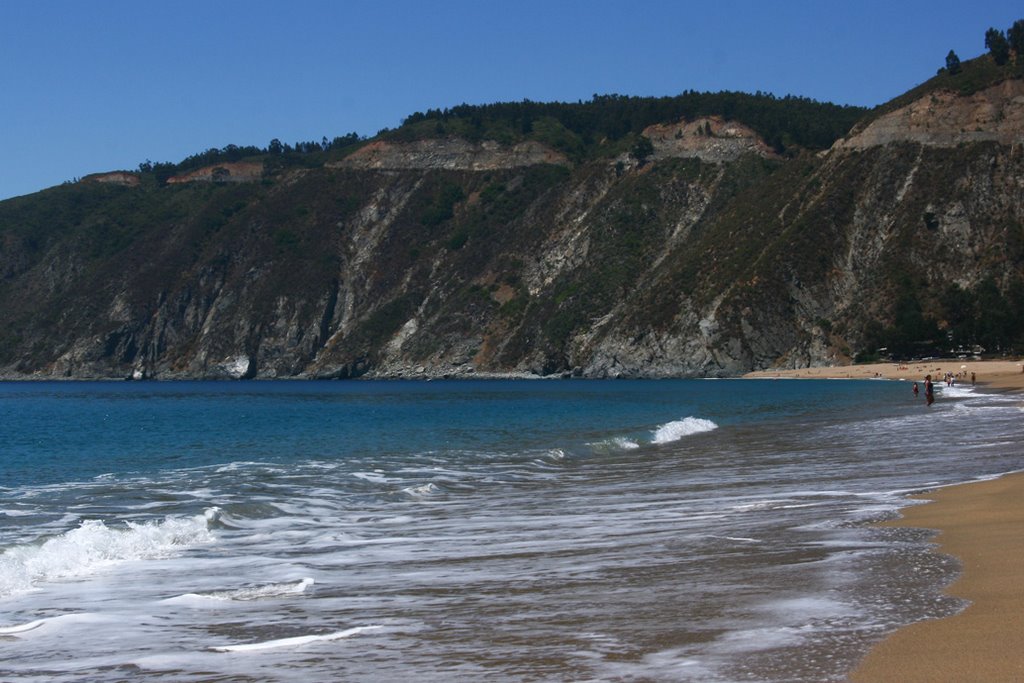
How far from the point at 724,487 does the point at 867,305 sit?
96506 mm

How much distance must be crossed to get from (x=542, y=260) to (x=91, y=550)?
5348 inches

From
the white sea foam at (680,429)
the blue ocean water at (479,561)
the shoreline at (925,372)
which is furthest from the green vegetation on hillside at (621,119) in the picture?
the blue ocean water at (479,561)

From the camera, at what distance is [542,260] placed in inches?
5861

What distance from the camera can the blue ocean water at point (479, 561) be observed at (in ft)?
28.2

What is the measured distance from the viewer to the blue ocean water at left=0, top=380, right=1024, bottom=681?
8.61m

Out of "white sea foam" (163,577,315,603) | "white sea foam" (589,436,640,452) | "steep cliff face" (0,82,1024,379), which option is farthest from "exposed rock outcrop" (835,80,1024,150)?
"white sea foam" (163,577,315,603)

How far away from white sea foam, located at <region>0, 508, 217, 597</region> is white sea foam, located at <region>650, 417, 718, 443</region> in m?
20.8

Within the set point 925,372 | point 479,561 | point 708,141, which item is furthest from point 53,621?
point 708,141

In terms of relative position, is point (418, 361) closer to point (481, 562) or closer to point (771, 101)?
point (771, 101)

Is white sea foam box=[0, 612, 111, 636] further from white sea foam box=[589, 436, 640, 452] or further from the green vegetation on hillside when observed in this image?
the green vegetation on hillside

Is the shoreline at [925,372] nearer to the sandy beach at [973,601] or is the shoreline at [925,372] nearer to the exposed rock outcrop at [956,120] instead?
the exposed rock outcrop at [956,120]

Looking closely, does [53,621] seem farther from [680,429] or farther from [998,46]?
[998,46]

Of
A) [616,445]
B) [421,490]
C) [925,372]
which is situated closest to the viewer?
[421,490]

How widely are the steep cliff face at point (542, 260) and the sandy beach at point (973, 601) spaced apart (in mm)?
97779
